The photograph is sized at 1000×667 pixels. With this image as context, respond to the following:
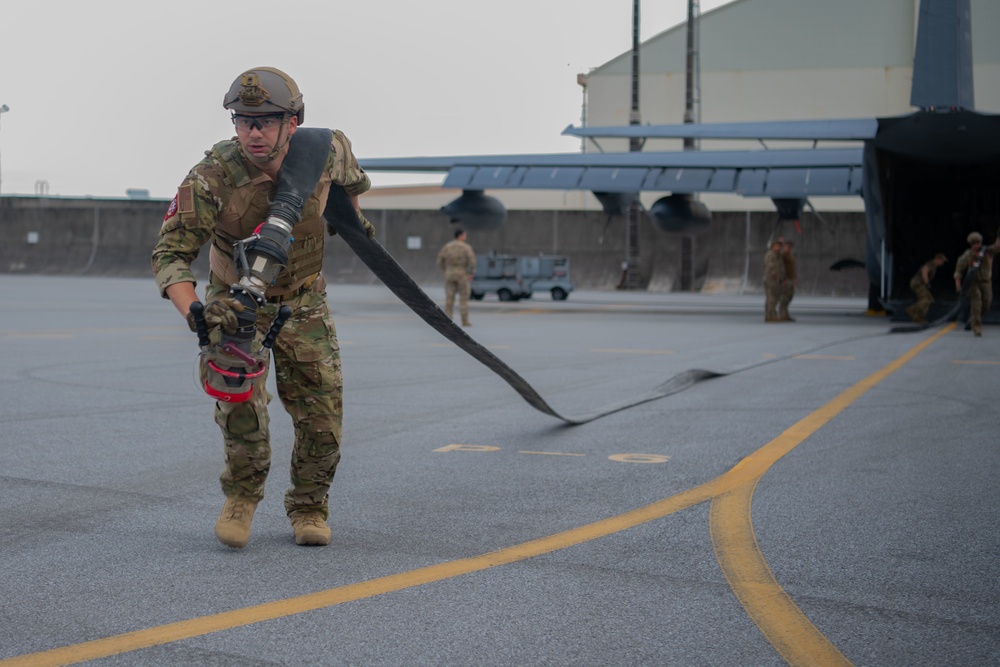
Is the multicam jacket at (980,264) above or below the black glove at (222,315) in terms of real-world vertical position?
below

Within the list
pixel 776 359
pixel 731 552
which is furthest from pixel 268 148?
pixel 776 359

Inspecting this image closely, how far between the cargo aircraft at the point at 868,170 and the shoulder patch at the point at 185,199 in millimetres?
15969

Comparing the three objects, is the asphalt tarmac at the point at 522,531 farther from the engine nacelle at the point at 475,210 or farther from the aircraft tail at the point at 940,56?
the engine nacelle at the point at 475,210

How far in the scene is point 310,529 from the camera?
4672mm

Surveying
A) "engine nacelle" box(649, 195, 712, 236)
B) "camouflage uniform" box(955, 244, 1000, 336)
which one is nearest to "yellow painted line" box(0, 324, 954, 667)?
"camouflage uniform" box(955, 244, 1000, 336)

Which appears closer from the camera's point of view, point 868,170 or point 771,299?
point 868,170

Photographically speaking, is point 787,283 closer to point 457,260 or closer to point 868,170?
point 868,170

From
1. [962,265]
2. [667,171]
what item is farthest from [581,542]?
[667,171]

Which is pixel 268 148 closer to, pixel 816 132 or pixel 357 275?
pixel 816 132

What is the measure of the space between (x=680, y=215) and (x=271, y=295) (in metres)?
23.7

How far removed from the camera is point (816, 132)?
19703mm

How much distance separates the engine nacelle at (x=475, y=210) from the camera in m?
28.6

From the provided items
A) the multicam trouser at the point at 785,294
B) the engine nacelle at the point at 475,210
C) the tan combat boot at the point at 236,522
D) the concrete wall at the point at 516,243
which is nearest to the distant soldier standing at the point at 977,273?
the multicam trouser at the point at 785,294

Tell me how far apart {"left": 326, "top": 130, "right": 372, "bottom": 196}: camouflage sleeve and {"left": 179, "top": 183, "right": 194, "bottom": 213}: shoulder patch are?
0.58 meters
